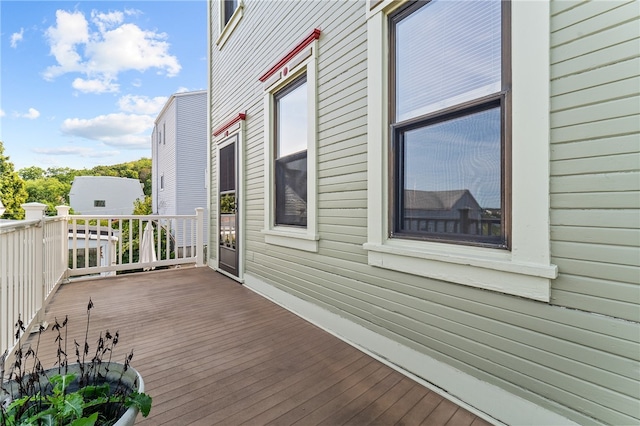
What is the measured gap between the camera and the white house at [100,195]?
21.4 meters

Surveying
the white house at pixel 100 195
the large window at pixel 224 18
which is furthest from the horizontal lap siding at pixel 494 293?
the white house at pixel 100 195

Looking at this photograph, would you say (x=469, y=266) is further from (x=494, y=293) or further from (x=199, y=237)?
(x=199, y=237)

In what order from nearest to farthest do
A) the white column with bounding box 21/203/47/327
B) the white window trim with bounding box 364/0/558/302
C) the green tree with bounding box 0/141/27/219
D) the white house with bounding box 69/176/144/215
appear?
the white window trim with bounding box 364/0/558/302, the white column with bounding box 21/203/47/327, the green tree with bounding box 0/141/27/219, the white house with bounding box 69/176/144/215

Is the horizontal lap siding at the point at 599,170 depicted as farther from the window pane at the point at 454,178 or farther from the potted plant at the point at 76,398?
the potted plant at the point at 76,398

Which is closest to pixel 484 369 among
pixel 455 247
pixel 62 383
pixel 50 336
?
pixel 455 247

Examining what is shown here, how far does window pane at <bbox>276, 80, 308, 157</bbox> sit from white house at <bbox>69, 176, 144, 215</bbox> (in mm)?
23845

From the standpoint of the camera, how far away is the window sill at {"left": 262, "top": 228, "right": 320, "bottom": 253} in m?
2.89

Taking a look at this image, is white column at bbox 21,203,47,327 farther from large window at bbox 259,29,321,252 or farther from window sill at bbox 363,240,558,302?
window sill at bbox 363,240,558,302

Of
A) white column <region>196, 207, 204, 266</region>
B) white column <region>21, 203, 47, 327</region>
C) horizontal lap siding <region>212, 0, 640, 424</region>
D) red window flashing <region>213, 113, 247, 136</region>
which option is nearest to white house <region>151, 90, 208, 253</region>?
white column <region>196, 207, 204, 266</region>

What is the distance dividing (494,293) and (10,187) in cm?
2655

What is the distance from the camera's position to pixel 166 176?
13391 mm

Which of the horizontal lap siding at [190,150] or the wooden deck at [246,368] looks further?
the horizontal lap siding at [190,150]

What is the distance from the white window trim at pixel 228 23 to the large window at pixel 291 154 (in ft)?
6.43

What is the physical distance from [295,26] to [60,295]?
449cm
